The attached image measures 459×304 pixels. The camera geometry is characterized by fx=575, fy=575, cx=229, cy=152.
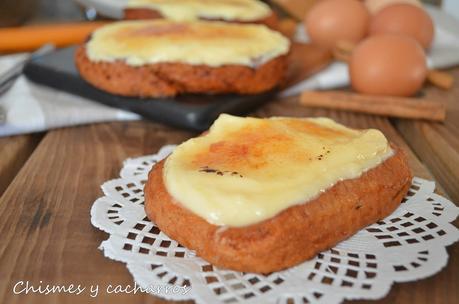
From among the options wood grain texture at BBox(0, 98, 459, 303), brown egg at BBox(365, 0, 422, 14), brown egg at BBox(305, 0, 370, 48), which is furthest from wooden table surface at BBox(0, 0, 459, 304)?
brown egg at BBox(365, 0, 422, 14)

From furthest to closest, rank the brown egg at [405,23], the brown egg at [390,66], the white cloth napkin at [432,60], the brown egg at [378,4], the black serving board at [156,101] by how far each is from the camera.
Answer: the brown egg at [378,4], the brown egg at [405,23], the white cloth napkin at [432,60], the brown egg at [390,66], the black serving board at [156,101]

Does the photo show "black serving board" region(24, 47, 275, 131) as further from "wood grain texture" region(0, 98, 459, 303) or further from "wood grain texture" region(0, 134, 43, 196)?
"wood grain texture" region(0, 134, 43, 196)

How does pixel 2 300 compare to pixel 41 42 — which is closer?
pixel 2 300

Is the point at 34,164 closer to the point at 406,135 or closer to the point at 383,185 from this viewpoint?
the point at 383,185

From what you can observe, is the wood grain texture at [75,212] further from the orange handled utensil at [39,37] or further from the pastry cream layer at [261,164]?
the orange handled utensil at [39,37]

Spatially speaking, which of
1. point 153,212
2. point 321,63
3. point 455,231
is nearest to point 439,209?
point 455,231

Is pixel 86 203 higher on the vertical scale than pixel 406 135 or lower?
higher

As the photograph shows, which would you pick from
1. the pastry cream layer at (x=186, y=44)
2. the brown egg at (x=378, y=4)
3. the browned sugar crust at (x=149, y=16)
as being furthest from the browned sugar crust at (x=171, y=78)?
the brown egg at (x=378, y=4)
